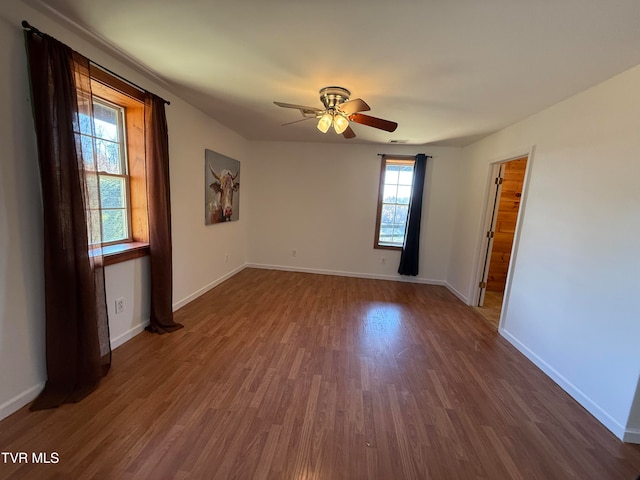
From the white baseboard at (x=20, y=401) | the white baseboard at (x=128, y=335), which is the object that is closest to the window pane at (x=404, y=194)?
the white baseboard at (x=128, y=335)

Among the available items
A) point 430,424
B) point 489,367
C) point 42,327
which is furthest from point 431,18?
point 42,327

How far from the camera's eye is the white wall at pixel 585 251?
174 centimetres

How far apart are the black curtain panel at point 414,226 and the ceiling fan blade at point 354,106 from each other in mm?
2783

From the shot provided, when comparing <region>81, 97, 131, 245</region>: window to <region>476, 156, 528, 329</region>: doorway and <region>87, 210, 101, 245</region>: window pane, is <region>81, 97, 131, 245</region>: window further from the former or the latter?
<region>476, 156, 528, 329</region>: doorway

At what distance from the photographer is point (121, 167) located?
95.0 inches

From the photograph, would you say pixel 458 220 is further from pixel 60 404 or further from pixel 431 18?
pixel 60 404

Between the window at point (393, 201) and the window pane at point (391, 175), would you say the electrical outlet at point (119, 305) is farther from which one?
the window pane at point (391, 175)

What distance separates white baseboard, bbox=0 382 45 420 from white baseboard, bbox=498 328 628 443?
3.81 meters

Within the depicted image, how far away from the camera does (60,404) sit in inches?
66.2

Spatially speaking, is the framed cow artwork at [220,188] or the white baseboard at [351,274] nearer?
the framed cow artwork at [220,188]

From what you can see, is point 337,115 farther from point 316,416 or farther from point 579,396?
point 579,396

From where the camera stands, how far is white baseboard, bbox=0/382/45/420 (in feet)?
5.07

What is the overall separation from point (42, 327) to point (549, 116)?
448 centimetres

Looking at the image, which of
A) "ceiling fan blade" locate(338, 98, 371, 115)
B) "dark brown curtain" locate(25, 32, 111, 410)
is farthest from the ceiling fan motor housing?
"dark brown curtain" locate(25, 32, 111, 410)
